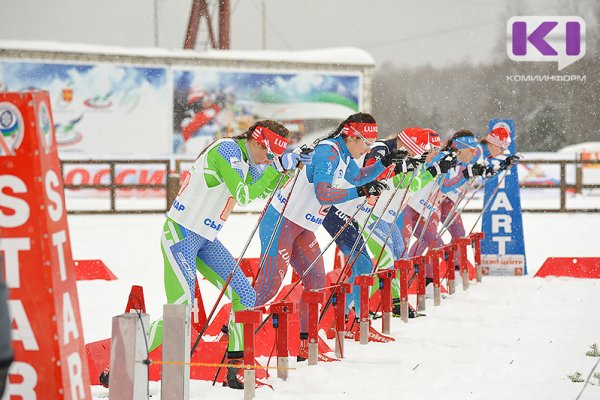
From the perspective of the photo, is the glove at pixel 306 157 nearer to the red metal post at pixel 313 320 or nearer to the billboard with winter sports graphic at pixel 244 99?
the red metal post at pixel 313 320

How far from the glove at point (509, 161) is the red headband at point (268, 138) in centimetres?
570

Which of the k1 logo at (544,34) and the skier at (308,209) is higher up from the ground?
the k1 logo at (544,34)

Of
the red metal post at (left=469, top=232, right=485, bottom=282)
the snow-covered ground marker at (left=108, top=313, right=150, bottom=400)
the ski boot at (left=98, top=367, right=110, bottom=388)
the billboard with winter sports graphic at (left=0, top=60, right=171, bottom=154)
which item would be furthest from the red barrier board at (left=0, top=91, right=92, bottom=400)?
the billboard with winter sports graphic at (left=0, top=60, right=171, bottom=154)

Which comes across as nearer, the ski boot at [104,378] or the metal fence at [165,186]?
the ski boot at [104,378]

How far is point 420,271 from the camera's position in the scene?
880 cm

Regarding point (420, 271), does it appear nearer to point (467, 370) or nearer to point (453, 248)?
point (453, 248)

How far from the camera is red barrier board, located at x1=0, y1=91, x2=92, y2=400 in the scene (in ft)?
12.1

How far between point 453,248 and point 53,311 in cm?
662

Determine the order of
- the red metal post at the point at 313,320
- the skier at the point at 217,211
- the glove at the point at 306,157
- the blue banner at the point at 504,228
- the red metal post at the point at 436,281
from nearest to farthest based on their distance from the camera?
the skier at the point at 217,211
the glove at the point at 306,157
the red metal post at the point at 313,320
the red metal post at the point at 436,281
the blue banner at the point at 504,228

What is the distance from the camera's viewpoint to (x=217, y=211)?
562 centimetres

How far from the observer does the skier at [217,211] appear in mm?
5539

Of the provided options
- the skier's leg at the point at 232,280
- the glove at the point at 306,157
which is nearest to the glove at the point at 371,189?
the glove at the point at 306,157

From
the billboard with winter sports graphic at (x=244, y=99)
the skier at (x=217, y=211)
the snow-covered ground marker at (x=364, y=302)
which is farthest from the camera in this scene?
the billboard with winter sports graphic at (x=244, y=99)

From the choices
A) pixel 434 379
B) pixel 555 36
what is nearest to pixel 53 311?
pixel 434 379
